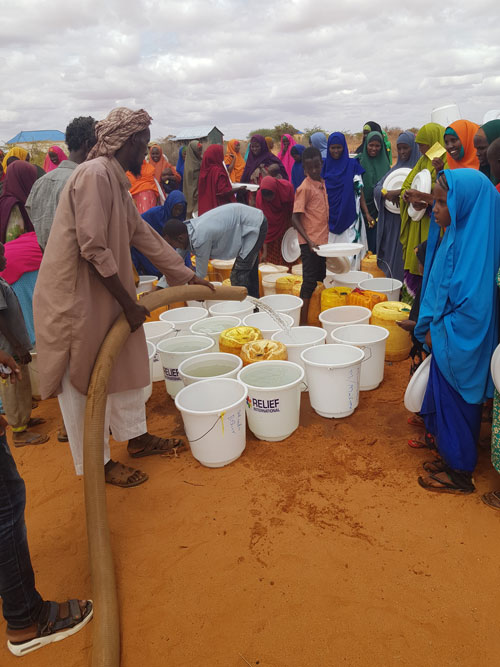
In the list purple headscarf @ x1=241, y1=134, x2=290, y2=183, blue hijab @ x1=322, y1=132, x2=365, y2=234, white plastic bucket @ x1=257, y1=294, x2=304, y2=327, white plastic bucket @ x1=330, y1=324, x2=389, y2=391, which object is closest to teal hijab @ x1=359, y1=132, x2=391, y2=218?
blue hijab @ x1=322, y1=132, x2=365, y2=234

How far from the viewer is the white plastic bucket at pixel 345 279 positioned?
18.0 feet

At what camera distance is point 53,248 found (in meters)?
2.27

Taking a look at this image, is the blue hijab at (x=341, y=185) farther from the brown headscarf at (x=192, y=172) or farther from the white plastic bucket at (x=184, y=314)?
the brown headscarf at (x=192, y=172)

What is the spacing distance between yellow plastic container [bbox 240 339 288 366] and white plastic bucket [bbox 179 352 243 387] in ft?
0.23

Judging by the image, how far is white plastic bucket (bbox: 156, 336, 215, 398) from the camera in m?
3.69

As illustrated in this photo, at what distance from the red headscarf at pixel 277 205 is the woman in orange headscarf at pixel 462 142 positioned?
2.20m

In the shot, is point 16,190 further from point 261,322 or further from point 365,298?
point 365,298

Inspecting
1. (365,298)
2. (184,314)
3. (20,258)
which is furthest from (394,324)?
(20,258)

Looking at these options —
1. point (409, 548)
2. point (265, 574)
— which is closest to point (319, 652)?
point (265, 574)

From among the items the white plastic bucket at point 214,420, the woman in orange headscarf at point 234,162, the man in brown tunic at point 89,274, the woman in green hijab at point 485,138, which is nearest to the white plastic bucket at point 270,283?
the woman in green hijab at point 485,138

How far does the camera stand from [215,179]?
22.6ft

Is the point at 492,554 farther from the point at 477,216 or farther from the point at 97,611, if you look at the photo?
the point at 97,611

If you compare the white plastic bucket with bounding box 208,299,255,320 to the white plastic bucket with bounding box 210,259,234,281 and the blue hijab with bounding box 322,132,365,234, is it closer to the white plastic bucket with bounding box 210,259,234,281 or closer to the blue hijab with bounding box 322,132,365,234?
the white plastic bucket with bounding box 210,259,234,281

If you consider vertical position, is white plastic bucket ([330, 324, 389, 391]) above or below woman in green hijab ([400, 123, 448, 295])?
below
